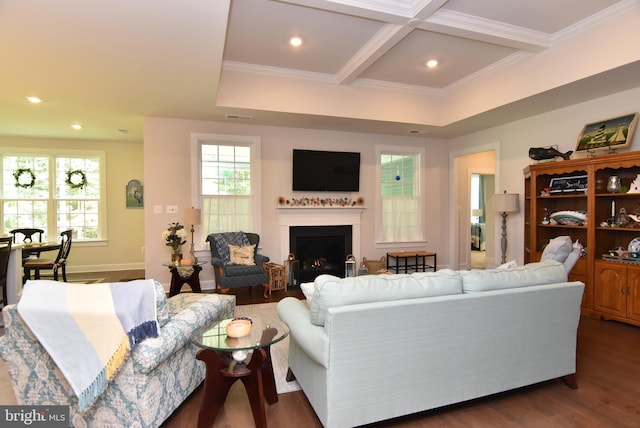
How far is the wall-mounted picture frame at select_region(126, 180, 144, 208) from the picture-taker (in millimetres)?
7129

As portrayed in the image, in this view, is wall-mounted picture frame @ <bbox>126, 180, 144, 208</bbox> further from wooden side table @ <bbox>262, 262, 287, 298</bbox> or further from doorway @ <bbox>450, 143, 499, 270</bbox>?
doorway @ <bbox>450, 143, 499, 270</bbox>

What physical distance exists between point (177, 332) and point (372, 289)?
115cm

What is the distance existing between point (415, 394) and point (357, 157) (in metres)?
4.52

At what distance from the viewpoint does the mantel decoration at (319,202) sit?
18.6 feet

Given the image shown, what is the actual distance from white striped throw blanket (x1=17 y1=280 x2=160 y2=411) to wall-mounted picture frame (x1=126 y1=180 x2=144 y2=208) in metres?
5.96

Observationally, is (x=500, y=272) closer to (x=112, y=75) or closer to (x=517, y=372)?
(x=517, y=372)

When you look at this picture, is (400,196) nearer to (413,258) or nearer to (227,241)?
(413,258)

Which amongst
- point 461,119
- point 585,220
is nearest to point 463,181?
point 461,119

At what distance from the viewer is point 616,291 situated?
371cm

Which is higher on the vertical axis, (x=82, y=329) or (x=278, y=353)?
(x=82, y=329)

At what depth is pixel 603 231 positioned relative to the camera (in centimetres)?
402

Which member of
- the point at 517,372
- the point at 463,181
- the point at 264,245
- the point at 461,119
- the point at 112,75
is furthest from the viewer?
the point at 463,181

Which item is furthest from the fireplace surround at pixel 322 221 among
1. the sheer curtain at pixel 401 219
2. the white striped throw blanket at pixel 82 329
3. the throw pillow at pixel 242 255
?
the white striped throw blanket at pixel 82 329

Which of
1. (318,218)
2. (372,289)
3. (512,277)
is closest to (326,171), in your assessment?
(318,218)
